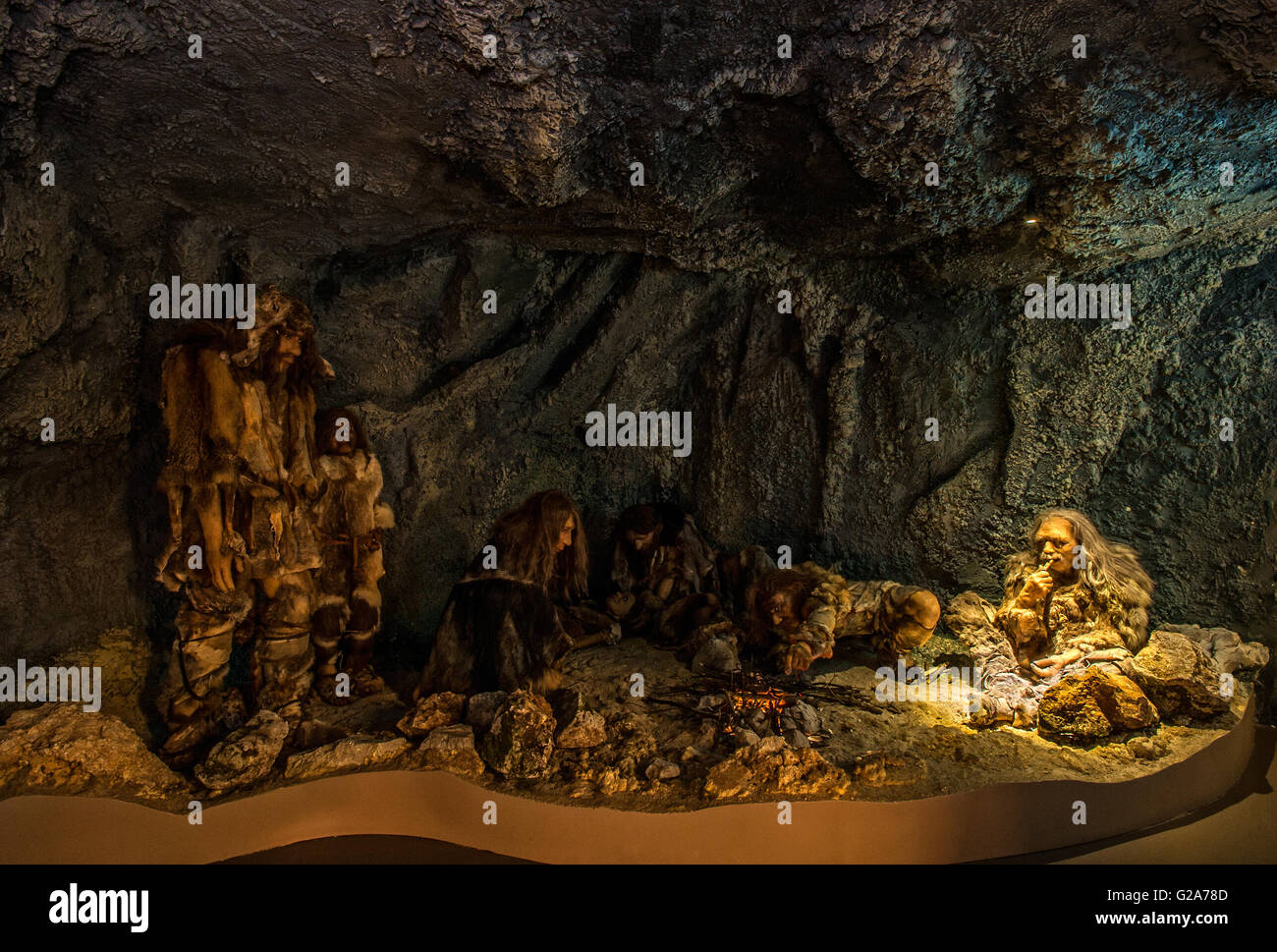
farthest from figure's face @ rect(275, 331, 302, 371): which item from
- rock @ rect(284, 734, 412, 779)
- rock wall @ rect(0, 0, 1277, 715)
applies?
rock @ rect(284, 734, 412, 779)

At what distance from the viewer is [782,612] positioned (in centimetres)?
580

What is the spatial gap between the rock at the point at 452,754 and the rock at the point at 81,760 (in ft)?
3.56

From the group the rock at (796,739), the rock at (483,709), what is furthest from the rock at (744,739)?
the rock at (483,709)

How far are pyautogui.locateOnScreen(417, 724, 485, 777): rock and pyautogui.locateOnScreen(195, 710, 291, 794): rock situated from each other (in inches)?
28.4

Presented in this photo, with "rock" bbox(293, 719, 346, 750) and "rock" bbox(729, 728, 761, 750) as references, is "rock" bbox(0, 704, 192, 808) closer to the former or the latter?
"rock" bbox(293, 719, 346, 750)

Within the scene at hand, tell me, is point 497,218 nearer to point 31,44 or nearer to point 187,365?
point 187,365

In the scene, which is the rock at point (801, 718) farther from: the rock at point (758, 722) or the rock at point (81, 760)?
the rock at point (81, 760)

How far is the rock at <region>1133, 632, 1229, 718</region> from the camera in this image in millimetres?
4754

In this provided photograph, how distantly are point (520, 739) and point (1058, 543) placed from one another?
3.28 meters

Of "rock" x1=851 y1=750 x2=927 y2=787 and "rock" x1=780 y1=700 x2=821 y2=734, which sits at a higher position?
"rock" x1=780 y1=700 x2=821 y2=734

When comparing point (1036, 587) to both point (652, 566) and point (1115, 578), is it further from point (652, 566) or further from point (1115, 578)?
point (652, 566)

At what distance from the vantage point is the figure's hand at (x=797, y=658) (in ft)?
17.5

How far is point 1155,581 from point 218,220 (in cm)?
619

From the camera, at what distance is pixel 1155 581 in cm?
589
